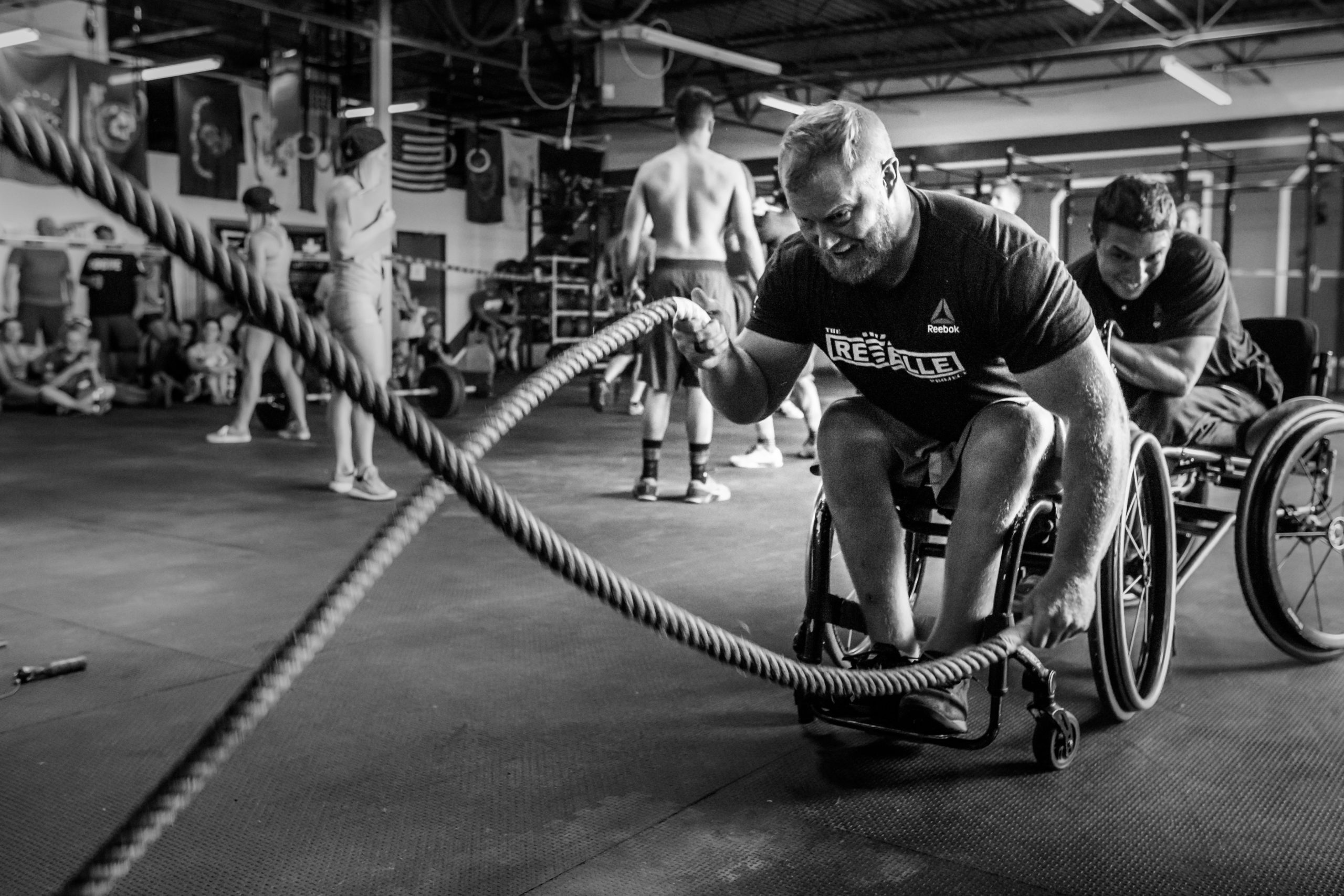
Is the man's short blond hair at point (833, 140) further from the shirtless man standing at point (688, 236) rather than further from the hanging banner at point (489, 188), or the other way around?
the hanging banner at point (489, 188)

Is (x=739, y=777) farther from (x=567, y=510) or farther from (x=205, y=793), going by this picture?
(x=567, y=510)

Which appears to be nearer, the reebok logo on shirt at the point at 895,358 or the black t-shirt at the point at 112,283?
the reebok logo on shirt at the point at 895,358

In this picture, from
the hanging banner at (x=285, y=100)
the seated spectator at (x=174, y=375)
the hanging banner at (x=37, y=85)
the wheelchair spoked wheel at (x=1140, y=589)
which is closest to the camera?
the wheelchair spoked wheel at (x=1140, y=589)

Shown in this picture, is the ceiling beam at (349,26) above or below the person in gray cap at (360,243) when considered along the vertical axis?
above

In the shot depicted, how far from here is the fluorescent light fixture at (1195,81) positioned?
10.9 m

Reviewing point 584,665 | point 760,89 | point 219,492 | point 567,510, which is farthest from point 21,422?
point 760,89

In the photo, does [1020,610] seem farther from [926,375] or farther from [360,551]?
[360,551]

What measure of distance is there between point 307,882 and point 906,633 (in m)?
0.96

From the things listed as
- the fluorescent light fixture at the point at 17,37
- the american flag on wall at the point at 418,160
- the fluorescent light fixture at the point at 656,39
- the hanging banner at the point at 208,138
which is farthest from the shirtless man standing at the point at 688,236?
the american flag on wall at the point at 418,160

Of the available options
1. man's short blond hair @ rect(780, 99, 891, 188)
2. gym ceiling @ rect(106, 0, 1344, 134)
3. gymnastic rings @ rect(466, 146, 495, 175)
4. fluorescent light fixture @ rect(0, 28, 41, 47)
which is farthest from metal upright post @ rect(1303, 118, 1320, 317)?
fluorescent light fixture @ rect(0, 28, 41, 47)

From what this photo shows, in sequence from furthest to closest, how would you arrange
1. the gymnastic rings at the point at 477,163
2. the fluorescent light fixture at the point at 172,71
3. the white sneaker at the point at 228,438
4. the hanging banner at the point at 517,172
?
the hanging banner at the point at 517,172, the gymnastic rings at the point at 477,163, the fluorescent light fixture at the point at 172,71, the white sneaker at the point at 228,438

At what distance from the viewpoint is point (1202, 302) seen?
8.07ft

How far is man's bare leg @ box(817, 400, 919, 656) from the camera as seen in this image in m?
1.85

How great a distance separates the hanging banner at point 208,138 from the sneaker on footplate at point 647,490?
8.09 meters
